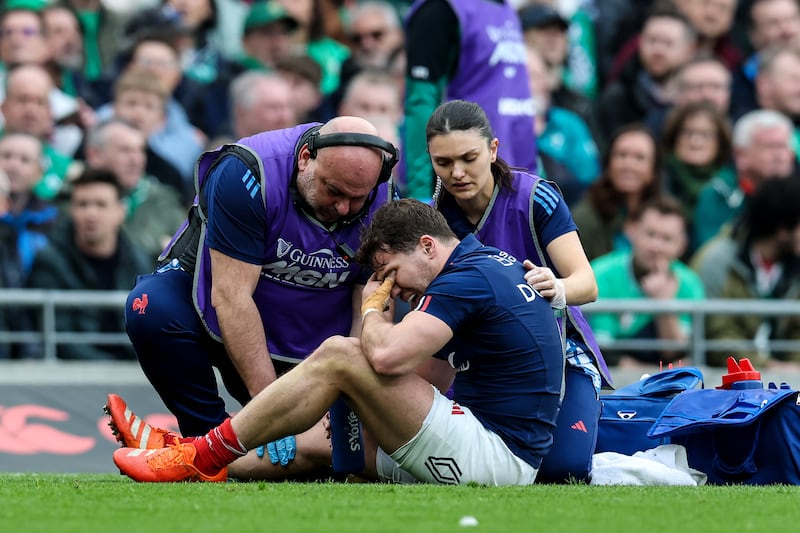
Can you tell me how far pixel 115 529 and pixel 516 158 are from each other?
166 inches

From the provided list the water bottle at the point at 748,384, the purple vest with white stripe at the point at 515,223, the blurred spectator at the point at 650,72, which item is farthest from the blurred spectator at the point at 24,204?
the water bottle at the point at 748,384

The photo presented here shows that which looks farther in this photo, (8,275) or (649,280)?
(649,280)

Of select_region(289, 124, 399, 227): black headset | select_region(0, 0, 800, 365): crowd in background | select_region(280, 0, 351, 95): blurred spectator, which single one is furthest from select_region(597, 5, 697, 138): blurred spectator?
select_region(289, 124, 399, 227): black headset

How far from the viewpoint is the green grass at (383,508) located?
526 centimetres

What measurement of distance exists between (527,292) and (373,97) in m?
5.40

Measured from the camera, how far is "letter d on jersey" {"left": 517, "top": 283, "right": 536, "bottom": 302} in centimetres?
662

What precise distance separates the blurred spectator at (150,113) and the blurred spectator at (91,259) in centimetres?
95

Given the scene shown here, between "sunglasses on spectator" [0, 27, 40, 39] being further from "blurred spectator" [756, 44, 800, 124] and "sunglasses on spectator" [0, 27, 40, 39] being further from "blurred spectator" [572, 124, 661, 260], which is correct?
"blurred spectator" [756, 44, 800, 124]

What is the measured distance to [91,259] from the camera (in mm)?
10773

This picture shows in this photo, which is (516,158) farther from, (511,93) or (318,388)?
(318,388)

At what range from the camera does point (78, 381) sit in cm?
967

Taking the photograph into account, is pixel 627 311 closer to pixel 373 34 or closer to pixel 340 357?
pixel 373 34

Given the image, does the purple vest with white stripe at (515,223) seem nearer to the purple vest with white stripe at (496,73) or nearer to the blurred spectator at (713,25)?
the purple vest with white stripe at (496,73)

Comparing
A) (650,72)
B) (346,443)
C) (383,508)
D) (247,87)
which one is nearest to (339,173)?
(346,443)
